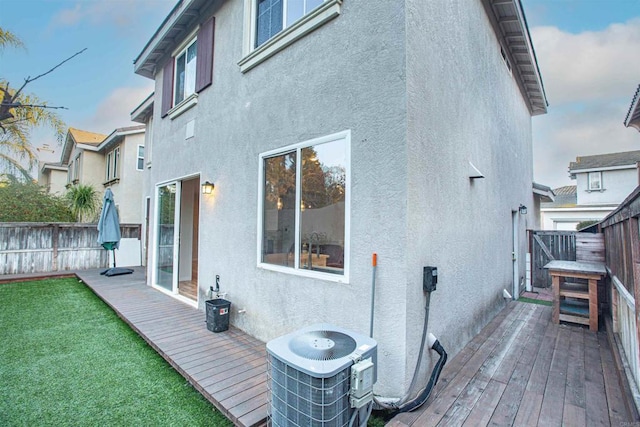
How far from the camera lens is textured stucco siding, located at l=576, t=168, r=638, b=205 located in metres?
17.6

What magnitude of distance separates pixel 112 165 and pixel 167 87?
392 inches

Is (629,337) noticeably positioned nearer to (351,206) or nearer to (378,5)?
(351,206)

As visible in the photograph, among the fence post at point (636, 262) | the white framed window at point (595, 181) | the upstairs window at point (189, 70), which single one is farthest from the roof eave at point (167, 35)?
the white framed window at point (595, 181)

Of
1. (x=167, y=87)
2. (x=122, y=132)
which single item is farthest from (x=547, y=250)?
(x=122, y=132)

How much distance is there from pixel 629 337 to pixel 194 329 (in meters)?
5.44

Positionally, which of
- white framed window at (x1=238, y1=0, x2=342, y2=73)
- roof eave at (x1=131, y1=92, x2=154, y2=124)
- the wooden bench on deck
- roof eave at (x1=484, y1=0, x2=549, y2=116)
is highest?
roof eave at (x1=131, y1=92, x2=154, y2=124)

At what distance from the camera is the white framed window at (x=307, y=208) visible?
306cm

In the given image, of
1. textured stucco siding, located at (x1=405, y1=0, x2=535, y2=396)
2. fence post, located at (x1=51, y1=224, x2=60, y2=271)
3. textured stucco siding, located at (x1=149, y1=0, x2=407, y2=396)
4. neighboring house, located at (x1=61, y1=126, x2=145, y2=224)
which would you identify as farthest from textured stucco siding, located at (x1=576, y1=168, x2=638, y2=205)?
fence post, located at (x1=51, y1=224, x2=60, y2=271)

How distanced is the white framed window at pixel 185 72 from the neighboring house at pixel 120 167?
24.9 feet

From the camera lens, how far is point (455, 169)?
3.65 m

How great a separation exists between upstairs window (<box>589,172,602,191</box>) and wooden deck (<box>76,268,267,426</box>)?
79.5 feet

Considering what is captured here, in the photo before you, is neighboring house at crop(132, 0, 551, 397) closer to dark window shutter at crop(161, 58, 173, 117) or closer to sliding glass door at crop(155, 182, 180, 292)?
sliding glass door at crop(155, 182, 180, 292)

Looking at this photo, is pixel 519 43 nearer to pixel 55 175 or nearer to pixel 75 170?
pixel 75 170

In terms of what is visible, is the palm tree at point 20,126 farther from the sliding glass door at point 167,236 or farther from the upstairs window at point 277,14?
the upstairs window at point 277,14
